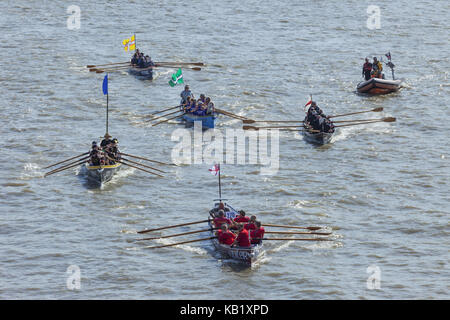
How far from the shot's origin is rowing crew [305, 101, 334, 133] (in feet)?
165

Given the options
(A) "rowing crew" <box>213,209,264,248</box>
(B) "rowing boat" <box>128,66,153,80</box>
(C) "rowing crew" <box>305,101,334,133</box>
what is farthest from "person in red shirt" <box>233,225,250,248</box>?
(B) "rowing boat" <box>128,66,153,80</box>

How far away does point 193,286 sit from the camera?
33.5 metres

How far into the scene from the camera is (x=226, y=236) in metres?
35.4

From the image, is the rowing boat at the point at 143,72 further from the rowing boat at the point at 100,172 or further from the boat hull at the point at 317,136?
the rowing boat at the point at 100,172

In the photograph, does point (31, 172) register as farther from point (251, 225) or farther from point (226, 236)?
point (251, 225)

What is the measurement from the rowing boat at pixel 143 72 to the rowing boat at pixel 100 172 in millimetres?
20456

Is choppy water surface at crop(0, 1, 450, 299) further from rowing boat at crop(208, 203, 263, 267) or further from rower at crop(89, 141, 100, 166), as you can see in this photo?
rower at crop(89, 141, 100, 166)

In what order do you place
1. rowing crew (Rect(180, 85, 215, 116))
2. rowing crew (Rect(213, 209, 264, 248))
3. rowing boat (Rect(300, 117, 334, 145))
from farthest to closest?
1. rowing crew (Rect(180, 85, 215, 116))
2. rowing boat (Rect(300, 117, 334, 145))
3. rowing crew (Rect(213, 209, 264, 248))

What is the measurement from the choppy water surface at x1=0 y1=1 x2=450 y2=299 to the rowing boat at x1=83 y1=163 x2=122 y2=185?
57cm

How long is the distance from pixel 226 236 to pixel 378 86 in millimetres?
27866

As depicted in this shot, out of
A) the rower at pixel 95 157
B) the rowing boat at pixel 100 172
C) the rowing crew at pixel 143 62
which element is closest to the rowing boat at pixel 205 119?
the rowing boat at pixel 100 172

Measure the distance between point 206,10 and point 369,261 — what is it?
52.9 metres

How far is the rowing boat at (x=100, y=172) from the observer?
42.9 m

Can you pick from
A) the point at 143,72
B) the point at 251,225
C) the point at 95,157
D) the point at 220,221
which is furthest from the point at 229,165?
the point at 143,72
